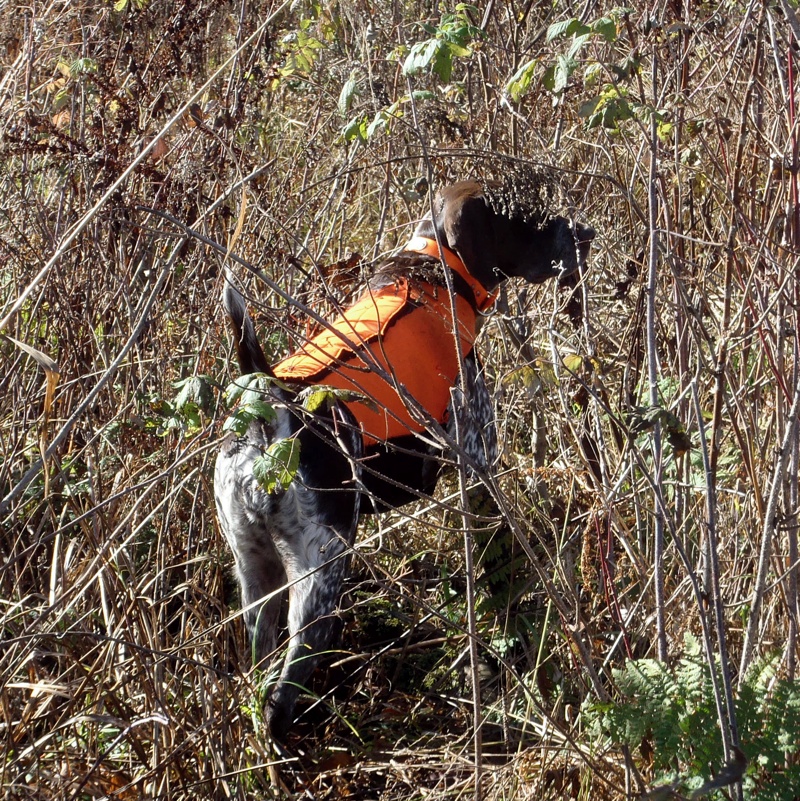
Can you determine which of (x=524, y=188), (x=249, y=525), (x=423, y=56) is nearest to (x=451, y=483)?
(x=249, y=525)

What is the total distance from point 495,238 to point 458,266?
0.51 ft

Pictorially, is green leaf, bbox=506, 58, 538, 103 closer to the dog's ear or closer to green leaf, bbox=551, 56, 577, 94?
green leaf, bbox=551, 56, 577, 94

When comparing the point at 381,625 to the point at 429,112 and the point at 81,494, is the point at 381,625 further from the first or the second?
the point at 429,112

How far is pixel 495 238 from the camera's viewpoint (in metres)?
3.33

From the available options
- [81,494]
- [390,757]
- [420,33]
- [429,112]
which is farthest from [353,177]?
[390,757]

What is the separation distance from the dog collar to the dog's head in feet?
0.08

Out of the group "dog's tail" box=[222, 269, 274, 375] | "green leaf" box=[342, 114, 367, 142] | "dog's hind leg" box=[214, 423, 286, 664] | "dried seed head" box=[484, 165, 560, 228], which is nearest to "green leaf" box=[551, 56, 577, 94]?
"dried seed head" box=[484, 165, 560, 228]

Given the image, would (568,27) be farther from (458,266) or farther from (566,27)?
(458,266)

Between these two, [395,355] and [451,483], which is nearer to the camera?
[395,355]

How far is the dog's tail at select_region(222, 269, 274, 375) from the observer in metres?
2.32

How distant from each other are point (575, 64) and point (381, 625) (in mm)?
1866

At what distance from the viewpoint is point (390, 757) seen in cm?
273

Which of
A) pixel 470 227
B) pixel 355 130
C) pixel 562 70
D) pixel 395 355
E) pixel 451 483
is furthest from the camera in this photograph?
pixel 451 483

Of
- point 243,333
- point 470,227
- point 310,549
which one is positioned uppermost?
point 243,333
